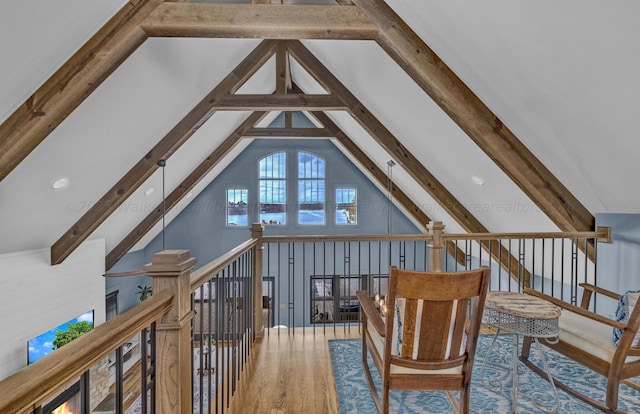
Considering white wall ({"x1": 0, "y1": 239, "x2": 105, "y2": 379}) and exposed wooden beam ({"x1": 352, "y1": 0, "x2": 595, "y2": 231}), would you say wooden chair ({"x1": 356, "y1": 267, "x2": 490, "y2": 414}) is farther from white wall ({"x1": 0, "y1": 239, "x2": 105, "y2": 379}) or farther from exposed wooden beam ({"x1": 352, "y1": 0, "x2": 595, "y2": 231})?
white wall ({"x1": 0, "y1": 239, "x2": 105, "y2": 379})

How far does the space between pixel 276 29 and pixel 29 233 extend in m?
3.54

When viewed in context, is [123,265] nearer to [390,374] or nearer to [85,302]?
[85,302]

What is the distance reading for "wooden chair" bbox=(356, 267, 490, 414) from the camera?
1599 mm

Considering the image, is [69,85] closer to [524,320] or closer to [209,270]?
[209,270]

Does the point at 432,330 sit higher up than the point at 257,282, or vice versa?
the point at 432,330

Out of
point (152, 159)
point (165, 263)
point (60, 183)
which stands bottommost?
point (165, 263)

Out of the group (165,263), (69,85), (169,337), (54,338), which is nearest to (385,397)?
(169,337)

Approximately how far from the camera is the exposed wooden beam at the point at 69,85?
2596mm

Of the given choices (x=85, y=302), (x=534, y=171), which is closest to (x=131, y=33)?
(x=534, y=171)

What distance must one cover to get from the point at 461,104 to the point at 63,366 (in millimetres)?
3077

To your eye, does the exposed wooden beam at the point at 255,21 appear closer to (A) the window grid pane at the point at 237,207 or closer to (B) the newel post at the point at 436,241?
(B) the newel post at the point at 436,241

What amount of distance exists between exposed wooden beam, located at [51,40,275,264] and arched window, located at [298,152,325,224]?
4.57 meters

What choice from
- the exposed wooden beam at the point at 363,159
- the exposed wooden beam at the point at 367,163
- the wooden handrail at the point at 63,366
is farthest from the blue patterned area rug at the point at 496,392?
the exposed wooden beam at the point at 363,159

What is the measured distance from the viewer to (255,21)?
273 cm
